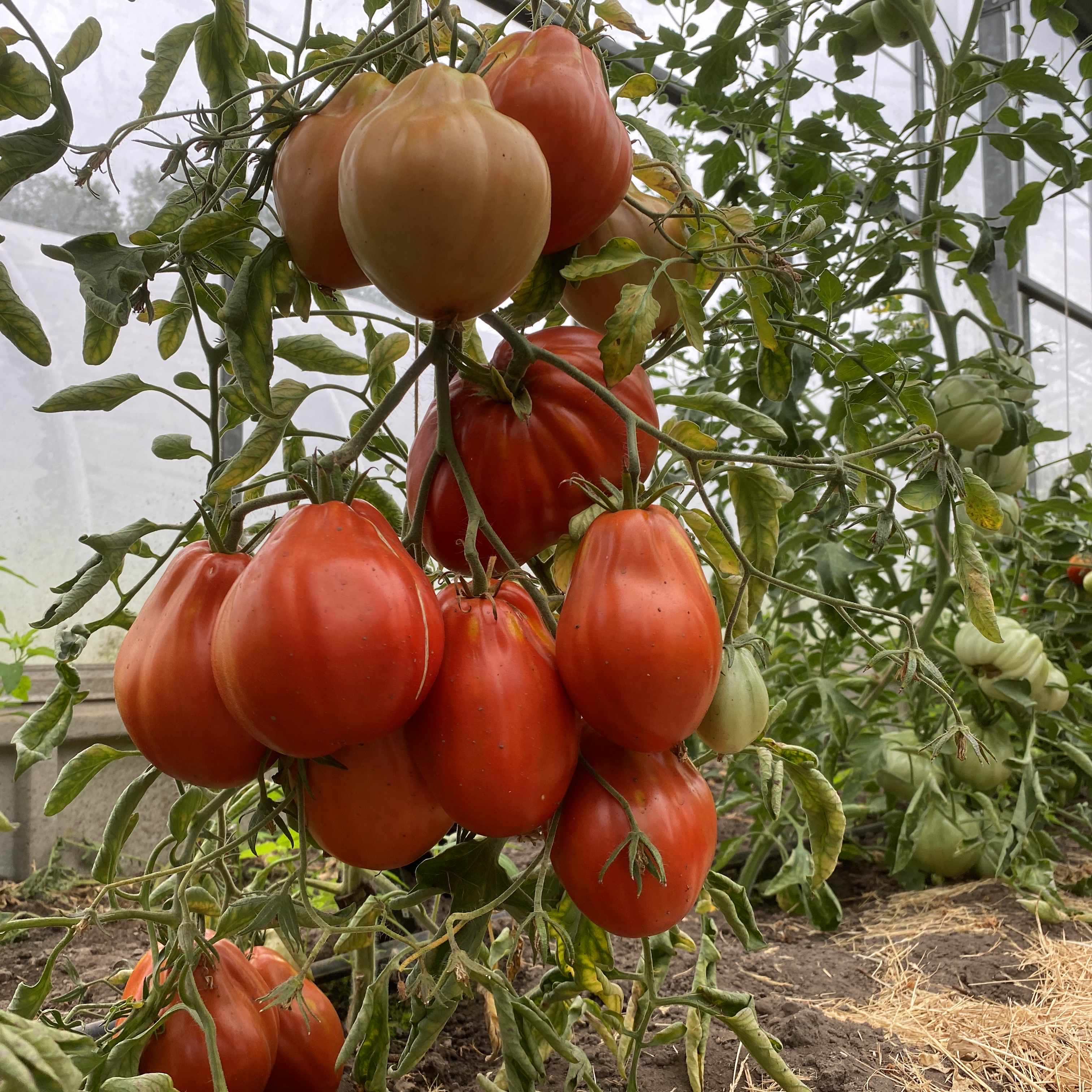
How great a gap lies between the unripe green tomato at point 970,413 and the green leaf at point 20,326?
1337 mm

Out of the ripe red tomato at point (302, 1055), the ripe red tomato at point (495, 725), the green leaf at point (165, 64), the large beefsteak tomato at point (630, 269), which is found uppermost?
the green leaf at point (165, 64)

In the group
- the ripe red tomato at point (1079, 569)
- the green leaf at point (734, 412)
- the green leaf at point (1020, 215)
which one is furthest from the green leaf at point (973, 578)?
the ripe red tomato at point (1079, 569)

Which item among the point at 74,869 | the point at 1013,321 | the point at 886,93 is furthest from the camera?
the point at 886,93

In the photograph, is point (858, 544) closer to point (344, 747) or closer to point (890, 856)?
point (890, 856)

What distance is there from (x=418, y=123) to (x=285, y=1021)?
614 mm

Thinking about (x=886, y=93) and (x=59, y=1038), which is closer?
(x=59, y=1038)

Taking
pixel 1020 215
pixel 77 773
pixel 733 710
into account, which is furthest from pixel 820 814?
pixel 1020 215

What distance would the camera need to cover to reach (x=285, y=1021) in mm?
666

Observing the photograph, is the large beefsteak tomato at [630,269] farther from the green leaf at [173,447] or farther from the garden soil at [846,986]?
the garden soil at [846,986]

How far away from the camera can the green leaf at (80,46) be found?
0.47m

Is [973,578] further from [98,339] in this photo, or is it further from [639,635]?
[98,339]

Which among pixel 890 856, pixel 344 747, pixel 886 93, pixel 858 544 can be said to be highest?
pixel 886 93

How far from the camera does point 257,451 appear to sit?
48 cm

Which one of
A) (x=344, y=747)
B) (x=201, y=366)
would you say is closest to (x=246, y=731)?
(x=344, y=747)
